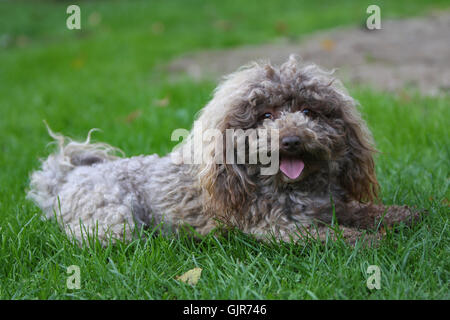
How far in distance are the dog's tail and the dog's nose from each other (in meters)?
1.77

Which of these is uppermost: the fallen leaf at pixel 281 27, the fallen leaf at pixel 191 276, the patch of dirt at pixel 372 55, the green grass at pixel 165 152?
the fallen leaf at pixel 281 27

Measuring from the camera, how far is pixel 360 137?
11.8 feet

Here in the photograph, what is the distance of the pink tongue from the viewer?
3268 mm

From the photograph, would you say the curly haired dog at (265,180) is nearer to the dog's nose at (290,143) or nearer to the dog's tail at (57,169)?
the dog's nose at (290,143)

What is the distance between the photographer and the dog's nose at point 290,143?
314 cm

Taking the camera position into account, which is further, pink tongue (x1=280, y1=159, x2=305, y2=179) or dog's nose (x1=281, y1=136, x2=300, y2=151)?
pink tongue (x1=280, y1=159, x2=305, y2=179)

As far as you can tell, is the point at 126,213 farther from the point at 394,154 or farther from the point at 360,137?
the point at 394,154

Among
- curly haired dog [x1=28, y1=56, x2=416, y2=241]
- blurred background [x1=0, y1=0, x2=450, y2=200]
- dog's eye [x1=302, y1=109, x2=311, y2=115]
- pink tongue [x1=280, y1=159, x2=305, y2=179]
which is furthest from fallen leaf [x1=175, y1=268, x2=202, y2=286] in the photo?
blurred background [x1=0, y1=0, x2=450, y2=200]

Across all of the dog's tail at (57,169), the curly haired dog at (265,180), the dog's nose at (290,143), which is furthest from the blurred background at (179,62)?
the dog's nose at (290,143)

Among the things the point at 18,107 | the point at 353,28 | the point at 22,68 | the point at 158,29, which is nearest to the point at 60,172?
the point at 18,107

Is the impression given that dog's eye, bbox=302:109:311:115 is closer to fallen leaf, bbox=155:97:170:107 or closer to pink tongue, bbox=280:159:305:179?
pink tongue, bbox=280:159:305:179

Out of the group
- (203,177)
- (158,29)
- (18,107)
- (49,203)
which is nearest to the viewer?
(203,177)

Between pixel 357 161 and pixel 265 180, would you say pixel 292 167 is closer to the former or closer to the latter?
pixel 265 180
